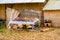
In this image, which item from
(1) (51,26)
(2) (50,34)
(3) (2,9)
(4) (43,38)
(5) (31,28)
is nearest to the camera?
(4) (43,38)

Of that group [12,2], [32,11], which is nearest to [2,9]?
[12,2]

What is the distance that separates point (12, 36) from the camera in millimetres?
9203

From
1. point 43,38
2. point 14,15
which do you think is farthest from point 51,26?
point 43,38

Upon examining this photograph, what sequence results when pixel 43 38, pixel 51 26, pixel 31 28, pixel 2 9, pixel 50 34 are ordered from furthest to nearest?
pixel 2 9 < pixel 51 26 < pixel 31 28 < pixel 50 34 < pixel 43 38

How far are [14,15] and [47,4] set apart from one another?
2.25m

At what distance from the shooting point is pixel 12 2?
11969mm

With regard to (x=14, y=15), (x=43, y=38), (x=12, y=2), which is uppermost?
(x=12, y=2)

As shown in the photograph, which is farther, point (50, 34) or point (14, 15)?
point (14, 15)

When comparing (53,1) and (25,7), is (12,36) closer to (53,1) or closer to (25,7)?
(25,7)

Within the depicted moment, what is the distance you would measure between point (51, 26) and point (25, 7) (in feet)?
6.64

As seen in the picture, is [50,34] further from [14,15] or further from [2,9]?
[2,9]

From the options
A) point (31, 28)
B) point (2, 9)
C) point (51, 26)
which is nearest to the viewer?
point (31, 28)

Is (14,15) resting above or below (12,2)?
below

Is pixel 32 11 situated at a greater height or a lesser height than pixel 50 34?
greater
